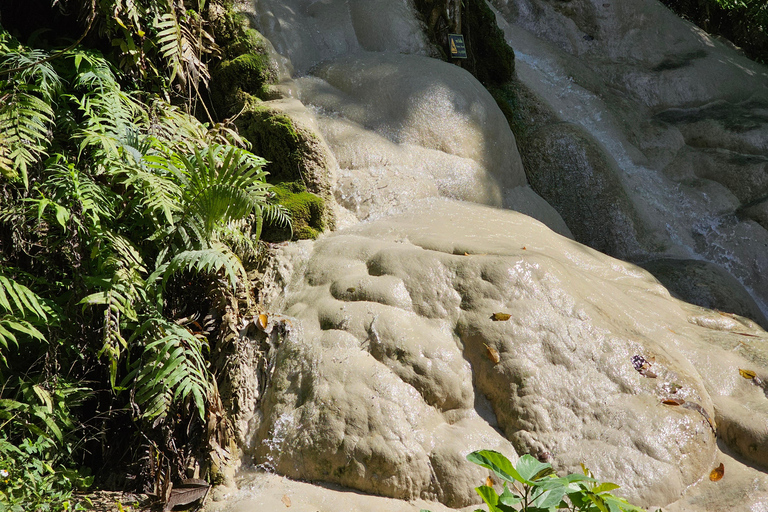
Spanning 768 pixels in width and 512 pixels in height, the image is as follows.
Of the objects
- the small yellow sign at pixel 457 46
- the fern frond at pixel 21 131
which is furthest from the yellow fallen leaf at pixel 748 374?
the small yellow sign at pixel 457 46

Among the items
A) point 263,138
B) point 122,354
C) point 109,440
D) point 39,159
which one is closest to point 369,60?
point 263,138

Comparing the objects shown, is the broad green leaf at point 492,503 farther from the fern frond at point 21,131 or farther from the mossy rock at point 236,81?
the mossy rock at point 236,81

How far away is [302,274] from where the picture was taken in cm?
421

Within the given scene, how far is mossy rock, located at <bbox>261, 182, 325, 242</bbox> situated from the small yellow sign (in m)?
3.31

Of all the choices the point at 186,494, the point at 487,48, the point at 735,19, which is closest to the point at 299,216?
the point at 186,494

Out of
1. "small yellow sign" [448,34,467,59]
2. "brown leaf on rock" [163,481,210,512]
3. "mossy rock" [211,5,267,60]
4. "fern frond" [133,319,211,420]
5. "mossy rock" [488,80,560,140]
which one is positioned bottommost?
"brown leaf on rock" [163,481,210,512]

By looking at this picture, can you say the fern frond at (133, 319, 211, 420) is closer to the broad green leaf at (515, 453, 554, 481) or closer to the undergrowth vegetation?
the undergrowth vegetation

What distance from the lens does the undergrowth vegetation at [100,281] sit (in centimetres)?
333

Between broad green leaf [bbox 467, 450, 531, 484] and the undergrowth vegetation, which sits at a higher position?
broad green leaf [bbox 467, 450, 531, 484]

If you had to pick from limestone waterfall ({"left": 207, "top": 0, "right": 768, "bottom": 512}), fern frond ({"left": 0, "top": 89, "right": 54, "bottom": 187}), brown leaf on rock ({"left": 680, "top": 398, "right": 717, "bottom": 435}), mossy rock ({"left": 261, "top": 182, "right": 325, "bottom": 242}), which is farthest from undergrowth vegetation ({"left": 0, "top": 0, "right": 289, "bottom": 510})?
brown leaf on rock ({"left": 680, "top": 398, "right": 717, "bottom": 435})

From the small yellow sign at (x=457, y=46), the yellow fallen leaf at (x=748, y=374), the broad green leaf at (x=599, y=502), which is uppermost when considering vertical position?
the broad green leaf at (x=599, y=502)

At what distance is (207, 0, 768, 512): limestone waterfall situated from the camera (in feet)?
11.1

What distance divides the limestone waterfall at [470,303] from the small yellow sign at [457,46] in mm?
179

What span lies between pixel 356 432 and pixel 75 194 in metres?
2.11
